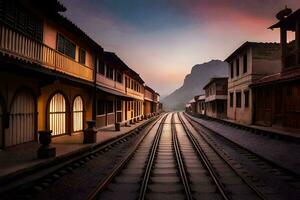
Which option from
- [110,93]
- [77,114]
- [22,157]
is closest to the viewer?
[22,157]

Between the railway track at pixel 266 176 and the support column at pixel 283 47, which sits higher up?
the support column at pixel 283 47

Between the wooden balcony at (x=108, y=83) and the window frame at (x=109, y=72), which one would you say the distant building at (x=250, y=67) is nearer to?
the wooden balcony at (x=108, y=83)

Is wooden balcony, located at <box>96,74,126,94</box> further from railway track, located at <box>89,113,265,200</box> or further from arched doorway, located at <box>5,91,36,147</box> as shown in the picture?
railway track, located at <box>89,113,265,200</box>

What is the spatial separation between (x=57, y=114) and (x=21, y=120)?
3557 mm

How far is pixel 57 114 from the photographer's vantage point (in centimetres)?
1541

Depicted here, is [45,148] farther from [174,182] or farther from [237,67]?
[237,67]

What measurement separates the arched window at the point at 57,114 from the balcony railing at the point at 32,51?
65.8 inches

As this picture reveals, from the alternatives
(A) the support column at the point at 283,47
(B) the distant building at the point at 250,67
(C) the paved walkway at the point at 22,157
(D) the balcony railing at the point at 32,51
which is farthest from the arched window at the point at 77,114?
(B) the distant building at the point at 250,67

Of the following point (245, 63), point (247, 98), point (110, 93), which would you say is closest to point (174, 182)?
point (110, 93)

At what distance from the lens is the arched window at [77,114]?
706 inches

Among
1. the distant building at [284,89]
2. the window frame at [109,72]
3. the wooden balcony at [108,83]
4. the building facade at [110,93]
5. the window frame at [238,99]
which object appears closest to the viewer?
the distant building at [284,89]

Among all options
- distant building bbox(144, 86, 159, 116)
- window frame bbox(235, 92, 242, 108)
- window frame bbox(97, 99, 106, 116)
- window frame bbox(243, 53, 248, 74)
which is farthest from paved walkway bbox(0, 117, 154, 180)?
distant building bbox(144, 86, 159, 116)

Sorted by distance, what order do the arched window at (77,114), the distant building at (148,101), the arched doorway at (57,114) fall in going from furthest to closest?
the distant building at (148,101), the arched window at (77,114), the arched doorway at (57,114)

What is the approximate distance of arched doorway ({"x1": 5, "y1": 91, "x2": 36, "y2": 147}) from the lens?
11227 mm
